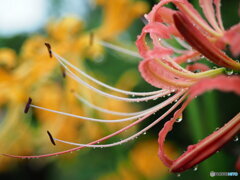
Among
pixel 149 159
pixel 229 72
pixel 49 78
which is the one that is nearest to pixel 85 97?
pixel 49 78

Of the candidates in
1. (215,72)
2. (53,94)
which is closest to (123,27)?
(53,94)

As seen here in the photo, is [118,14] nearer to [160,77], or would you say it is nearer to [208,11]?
[208,11]

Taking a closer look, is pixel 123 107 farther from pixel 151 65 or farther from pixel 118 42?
pixel 151 65

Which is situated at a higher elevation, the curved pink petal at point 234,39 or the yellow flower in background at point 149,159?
the curved pink petal at point 234,39

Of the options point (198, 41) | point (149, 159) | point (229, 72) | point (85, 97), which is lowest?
point (149, 159)

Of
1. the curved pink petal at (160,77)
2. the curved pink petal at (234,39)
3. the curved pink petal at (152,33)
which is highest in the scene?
the curved pink petal at (234,39)

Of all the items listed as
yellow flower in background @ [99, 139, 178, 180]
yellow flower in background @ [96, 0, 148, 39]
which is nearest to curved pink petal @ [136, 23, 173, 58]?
yellow flower in background @ [96, 0, 148, 39]

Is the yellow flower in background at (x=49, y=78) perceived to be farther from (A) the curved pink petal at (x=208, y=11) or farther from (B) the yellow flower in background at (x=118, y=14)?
(A) the curved pink petal at (x=208, y=11)

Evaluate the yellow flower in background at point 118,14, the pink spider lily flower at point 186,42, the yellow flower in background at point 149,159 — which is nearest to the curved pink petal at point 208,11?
the pink spider lily flower at point 186,42
